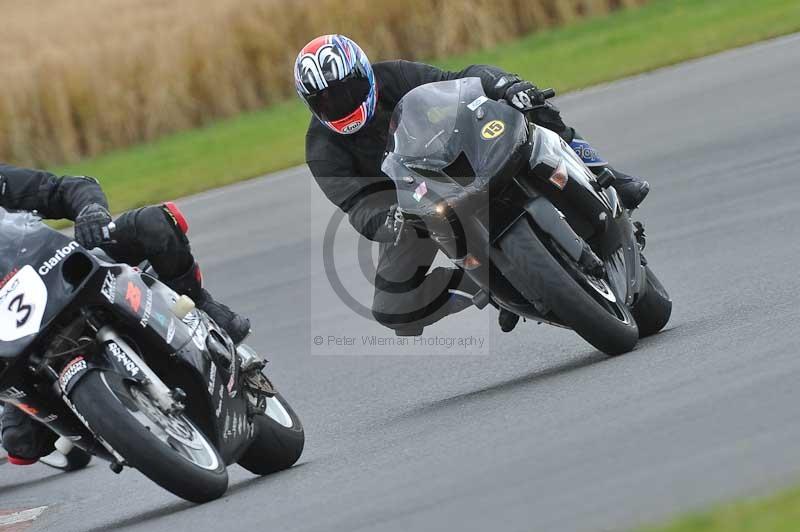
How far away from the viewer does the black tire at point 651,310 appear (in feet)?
23.4

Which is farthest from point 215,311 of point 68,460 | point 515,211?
point 68,460

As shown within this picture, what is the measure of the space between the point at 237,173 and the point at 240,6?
4.75 m

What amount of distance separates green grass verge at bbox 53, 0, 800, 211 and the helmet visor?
7.52 m

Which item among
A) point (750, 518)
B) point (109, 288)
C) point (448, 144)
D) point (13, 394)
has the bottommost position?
point (13, 394)

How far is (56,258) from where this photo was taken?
17.7 ft

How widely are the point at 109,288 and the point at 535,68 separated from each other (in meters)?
10.8

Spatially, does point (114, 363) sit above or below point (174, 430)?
above

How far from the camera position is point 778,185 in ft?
32.5

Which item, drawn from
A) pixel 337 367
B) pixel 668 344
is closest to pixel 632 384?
pixel 668 344

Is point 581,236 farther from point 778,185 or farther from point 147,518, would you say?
point 778,185

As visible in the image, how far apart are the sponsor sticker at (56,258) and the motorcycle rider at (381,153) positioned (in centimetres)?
174

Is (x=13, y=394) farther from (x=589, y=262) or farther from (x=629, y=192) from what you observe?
(x=629, y=192)

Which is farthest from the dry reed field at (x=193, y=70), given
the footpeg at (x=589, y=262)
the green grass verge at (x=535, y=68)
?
the footpeg at (x=589, y=262)

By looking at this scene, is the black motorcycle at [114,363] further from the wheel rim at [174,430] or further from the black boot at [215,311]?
the black boot at [215,311]
